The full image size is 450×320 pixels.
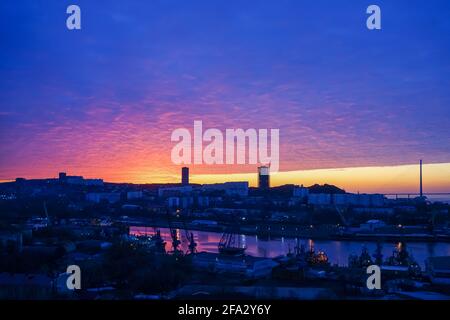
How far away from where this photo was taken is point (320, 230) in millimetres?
10789

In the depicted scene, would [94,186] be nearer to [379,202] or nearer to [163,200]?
[163,200]

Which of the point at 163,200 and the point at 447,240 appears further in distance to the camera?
the point at 163,200

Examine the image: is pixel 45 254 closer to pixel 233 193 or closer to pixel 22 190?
pixel 22 190

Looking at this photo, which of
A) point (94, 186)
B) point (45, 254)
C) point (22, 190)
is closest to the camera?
point (45, 254)

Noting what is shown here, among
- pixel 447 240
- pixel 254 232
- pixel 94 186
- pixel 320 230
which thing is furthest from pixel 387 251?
pixel 94 186

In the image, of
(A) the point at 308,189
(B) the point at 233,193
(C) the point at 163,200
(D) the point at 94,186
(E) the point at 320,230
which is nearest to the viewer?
(D) the point at 94,186

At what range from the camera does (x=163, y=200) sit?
13398 millimetres

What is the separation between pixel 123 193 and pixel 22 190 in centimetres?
640

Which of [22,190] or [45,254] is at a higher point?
[22,190]

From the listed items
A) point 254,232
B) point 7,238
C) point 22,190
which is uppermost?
point 22,190

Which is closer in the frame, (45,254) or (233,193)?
(45,254)

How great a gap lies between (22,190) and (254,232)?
21.7 ft
